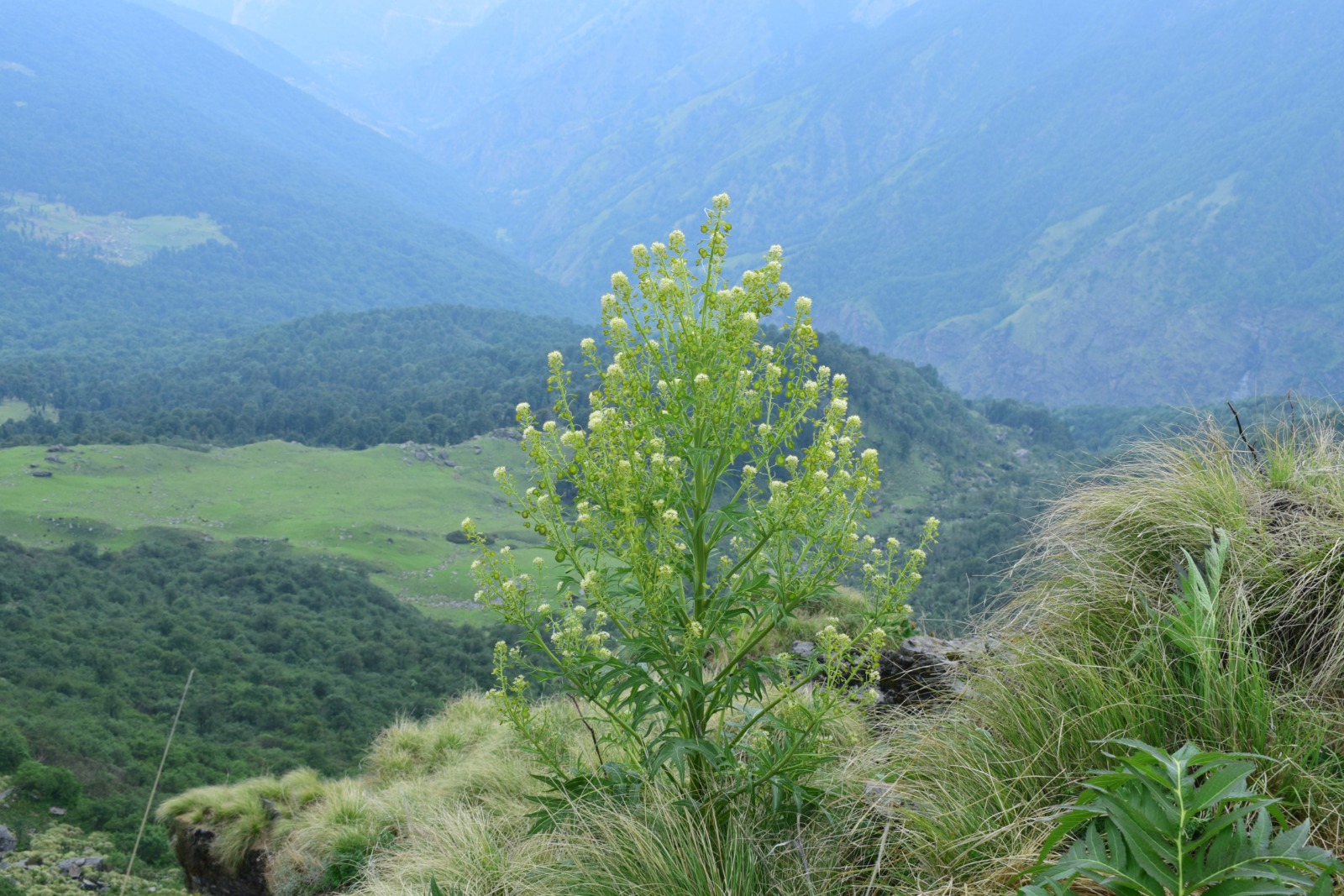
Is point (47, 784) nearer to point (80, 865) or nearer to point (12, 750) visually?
point (12, 750)

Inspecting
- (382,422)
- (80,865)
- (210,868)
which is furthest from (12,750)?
(382,422)

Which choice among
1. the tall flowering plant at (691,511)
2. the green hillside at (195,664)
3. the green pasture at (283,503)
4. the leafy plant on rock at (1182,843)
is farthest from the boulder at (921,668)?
the green pasture at (283,503)

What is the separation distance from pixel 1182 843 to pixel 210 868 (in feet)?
33.4

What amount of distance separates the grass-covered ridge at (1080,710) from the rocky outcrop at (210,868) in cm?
524

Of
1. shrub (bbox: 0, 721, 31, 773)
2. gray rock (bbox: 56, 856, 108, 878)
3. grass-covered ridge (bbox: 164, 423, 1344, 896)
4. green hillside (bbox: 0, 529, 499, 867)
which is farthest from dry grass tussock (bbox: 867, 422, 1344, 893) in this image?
shrub (bbox: 0, 721, 31, 773)

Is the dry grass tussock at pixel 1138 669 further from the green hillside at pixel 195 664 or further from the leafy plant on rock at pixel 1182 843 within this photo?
the green hillside at pixel 195 664

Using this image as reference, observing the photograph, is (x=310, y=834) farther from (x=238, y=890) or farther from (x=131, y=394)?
(x=131, y=394)

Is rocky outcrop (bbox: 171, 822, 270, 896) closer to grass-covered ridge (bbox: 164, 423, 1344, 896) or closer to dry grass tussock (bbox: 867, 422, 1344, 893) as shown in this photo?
grass-covered ridge (bbox: 164, 423, 1344, 896)

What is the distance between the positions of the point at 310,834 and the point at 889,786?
20.2 ft

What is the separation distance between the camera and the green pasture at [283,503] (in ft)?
263

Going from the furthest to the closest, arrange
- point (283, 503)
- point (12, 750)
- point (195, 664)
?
point (283, 503) → point (195, 664) → point (12, 750)

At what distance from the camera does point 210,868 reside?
936 cm

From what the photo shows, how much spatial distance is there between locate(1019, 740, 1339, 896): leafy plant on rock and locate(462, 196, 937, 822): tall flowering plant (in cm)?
125

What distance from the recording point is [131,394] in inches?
5876
